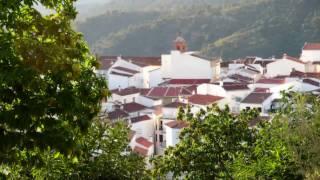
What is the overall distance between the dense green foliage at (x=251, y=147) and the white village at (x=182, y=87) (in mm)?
13777

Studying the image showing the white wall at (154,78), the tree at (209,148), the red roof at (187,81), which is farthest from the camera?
the white wall at (154,78)

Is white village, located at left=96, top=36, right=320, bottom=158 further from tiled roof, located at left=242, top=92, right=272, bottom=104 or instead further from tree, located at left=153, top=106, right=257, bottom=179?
tree, located at left=153, top=106, right=257, bottom=179

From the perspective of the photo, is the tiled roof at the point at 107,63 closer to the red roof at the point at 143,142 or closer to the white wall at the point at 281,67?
the white wall at the point at 281,67

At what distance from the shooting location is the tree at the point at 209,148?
39.0 ft

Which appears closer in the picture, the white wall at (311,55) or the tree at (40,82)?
the tree at (40,82)

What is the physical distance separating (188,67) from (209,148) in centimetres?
4638

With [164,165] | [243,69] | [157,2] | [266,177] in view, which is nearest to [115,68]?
[243,69]

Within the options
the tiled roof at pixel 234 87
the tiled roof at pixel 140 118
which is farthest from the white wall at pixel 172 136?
the tiled roof at pixel 234 87

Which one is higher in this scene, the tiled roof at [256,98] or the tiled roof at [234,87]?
the tiled roof at [234,87]

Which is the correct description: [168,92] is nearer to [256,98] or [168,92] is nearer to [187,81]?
[187,81]

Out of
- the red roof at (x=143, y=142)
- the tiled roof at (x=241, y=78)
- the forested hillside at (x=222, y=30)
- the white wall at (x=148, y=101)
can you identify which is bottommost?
the red roof at (x=143, y=142)

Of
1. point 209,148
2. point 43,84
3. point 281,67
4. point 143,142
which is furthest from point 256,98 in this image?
point 43,84

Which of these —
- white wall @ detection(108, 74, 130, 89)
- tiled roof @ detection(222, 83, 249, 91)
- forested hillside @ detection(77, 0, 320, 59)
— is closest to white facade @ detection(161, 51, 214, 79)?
white wall @ detection(108, 74, 130, 89)

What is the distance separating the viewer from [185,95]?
46.2m
